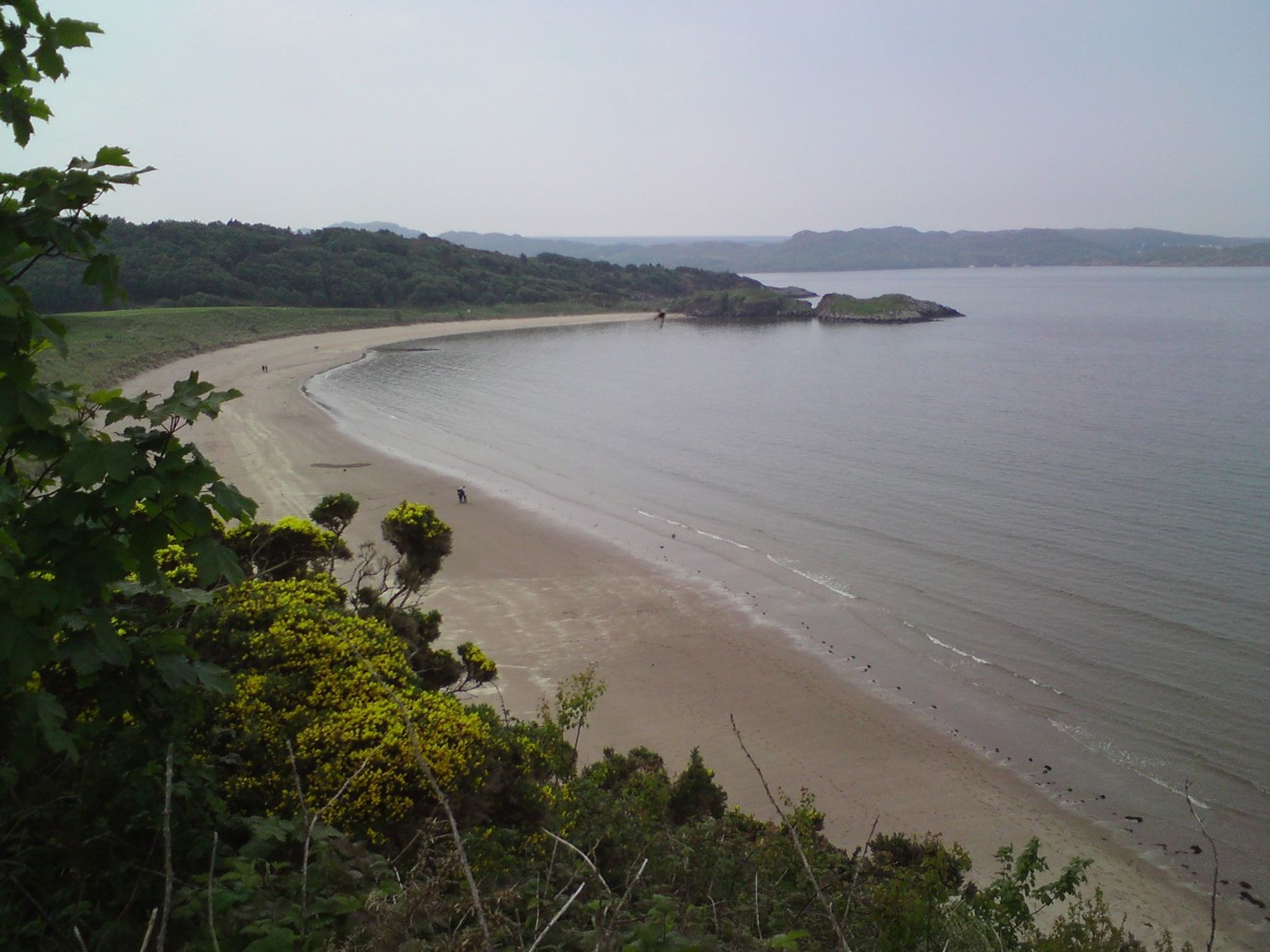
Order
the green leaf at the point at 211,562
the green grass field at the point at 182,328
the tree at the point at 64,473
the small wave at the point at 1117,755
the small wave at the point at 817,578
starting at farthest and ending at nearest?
the green grass field at the point at 182,328, the small wave at the point at 817,578, the small wave at the point at 1117,755, the green leaf at the point at 211,562, the tree at the point at 64,473

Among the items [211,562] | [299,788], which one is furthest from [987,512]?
[211,562]

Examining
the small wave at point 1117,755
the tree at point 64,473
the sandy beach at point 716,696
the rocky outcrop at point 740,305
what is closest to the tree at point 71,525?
the tree at point 64,473

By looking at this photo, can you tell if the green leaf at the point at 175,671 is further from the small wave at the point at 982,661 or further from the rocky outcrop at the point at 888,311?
the rocky outcrop at the point at 888,311

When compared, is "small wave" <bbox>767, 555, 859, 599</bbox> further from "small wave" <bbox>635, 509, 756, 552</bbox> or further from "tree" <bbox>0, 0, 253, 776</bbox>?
"tree" <bbox>0, 0, 253, 776</bbox>

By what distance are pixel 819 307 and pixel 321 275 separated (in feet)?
195

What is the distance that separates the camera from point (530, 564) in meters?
20.5

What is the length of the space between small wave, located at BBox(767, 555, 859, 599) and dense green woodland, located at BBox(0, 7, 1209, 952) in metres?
11.2

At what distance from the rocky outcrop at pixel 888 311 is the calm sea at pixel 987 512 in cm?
3427

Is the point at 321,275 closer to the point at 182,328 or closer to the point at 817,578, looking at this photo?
the point at 182,328

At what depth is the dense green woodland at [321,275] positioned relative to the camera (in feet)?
254

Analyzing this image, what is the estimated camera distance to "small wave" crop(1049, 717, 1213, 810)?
38.9ft

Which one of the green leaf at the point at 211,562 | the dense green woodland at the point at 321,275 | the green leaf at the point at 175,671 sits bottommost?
the green leaf at the point at 175,671

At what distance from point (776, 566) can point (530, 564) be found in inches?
232

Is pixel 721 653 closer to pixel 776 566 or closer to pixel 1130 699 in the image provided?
pixel 776 566
